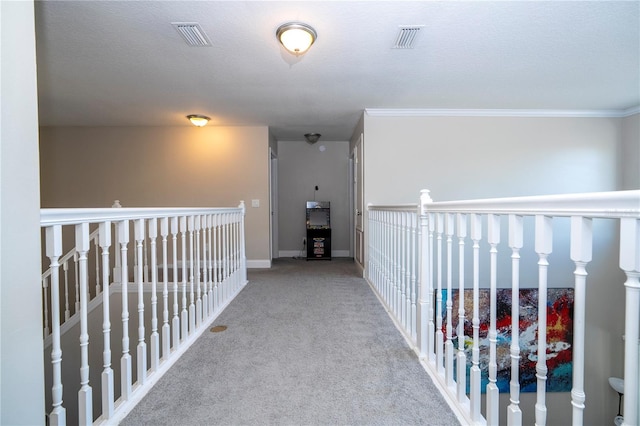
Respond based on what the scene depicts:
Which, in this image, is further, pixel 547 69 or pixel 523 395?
pixel 523 395

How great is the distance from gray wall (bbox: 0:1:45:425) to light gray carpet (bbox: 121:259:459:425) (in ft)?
2.10

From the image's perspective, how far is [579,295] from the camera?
2.68 feet

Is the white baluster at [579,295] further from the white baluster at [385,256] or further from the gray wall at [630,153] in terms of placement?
the gray wall at [630,153]

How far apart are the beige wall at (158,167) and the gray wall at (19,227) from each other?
4.07 m

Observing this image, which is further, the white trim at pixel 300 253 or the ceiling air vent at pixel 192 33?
the white trim at pixel 300 253

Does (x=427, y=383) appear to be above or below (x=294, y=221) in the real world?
below

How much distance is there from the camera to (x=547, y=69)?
116 inches

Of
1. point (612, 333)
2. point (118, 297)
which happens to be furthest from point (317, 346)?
point (612, 333)

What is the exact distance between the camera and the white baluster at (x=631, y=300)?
66cm

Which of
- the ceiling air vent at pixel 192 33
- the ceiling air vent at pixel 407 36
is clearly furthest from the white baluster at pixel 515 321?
the ceiling air vent at pixel 192 33

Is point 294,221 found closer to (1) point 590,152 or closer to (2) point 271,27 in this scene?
(2) point 271,27

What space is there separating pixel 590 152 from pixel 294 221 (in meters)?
4.88

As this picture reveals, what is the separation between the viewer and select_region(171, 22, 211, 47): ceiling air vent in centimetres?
221

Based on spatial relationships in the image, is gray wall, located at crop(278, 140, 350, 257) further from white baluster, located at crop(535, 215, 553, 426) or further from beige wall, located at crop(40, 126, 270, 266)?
white baluster, located at crop(535, 215, 553, 426)
